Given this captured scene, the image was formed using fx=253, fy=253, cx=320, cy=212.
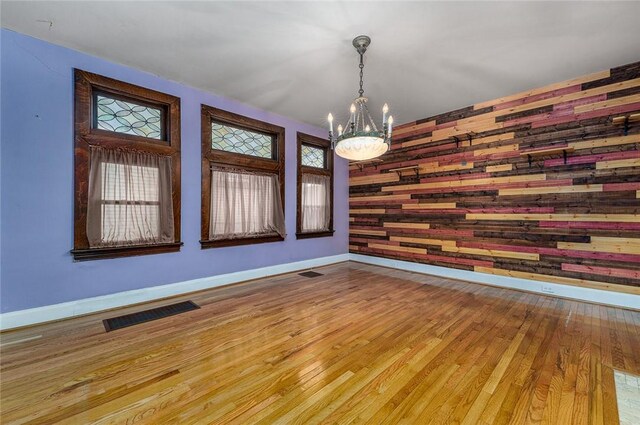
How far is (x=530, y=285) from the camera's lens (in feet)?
12.5

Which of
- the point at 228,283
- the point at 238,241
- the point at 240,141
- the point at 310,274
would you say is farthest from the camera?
the point at 310,274

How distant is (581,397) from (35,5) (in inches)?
207

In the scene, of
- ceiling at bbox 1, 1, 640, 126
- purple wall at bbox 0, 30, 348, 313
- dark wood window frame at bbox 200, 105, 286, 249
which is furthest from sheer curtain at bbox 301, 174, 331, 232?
purple wall at bbox 0, 30, 348, 313

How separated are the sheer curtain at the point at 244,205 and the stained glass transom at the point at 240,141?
399mm

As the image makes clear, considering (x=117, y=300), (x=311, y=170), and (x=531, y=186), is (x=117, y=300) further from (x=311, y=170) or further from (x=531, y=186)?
(x=531, y=186)

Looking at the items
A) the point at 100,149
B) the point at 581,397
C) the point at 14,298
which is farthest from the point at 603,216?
the point at 14,298

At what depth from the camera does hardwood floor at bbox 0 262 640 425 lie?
5.02ft

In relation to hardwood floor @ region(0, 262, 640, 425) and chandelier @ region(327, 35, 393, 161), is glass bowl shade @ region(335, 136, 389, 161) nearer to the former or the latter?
chandelier @ region(327, 35, 393, 161)

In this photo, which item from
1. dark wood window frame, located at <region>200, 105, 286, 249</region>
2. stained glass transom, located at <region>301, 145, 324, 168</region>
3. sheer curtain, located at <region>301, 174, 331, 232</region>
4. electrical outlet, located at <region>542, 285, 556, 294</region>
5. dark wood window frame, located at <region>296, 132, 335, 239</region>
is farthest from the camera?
stained glass transom, located at <region>301, 145, 324, 168</region>

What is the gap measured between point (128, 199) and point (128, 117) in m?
1.05

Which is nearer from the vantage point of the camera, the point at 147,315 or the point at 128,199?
the point at 147,315

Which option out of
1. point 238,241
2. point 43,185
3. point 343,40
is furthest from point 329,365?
point 43,185

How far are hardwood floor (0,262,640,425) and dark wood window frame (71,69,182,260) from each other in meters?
0.74

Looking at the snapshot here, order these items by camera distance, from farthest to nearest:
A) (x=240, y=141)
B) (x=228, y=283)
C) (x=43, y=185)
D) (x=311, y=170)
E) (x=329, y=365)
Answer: (x=311, y=170), (x=240, y=141), (x=228, y=283), (x=43, y=185), (x=329, y=365)
